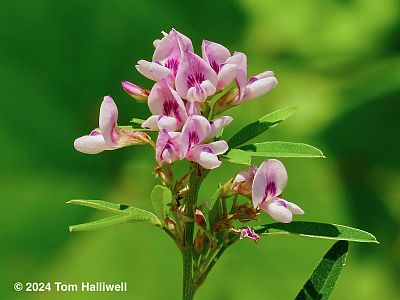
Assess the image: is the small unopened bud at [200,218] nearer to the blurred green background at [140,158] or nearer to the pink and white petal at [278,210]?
the pink and white petal at [278,210]

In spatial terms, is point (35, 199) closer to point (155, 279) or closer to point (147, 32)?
point (155, 279)

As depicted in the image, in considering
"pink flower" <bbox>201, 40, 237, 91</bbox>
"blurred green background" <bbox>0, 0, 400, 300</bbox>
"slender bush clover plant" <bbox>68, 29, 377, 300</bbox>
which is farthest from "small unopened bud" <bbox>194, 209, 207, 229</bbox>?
"blurred green background" <bbox>0, 0, 400, 300</bbox>

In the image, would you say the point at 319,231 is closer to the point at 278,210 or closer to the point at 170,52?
the point at 278,210

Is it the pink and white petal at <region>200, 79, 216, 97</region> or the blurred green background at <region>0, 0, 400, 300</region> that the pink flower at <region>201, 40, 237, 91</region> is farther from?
the blurred green background at <region>0, 0, 400, 300</region>

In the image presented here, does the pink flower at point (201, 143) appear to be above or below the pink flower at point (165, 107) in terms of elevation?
→ below

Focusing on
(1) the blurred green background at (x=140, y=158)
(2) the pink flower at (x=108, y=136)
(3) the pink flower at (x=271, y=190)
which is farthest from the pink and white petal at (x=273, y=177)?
(1) the blurred green background at (x=140, y=158)

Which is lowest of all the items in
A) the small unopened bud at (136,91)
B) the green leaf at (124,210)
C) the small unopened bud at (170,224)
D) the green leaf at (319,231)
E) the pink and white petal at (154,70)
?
the green leaf at (319,231)
